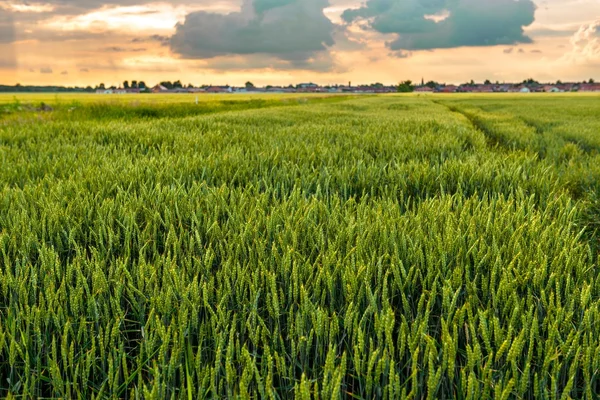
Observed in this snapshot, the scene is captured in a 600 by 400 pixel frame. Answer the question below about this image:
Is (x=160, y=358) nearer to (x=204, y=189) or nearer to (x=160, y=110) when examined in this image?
(x=204, y=189)

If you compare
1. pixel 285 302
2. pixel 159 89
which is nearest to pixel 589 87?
pixel 159 89

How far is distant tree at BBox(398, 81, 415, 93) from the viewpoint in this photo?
395ft

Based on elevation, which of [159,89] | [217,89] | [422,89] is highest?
[422,89]

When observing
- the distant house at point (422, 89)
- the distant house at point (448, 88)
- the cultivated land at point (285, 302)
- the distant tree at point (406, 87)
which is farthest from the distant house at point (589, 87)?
the cultivated land at point (285, 302)

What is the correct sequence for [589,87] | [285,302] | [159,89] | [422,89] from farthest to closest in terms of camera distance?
[422,89] → [589,87] → [159,89] → [285,302]

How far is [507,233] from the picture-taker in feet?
6.36

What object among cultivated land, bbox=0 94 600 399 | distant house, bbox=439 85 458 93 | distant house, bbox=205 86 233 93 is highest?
distant house, bbox=439 85 458 93

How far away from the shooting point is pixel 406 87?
12044 centimetres

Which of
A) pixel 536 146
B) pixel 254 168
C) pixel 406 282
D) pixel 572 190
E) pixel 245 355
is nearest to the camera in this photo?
pixel 245 355

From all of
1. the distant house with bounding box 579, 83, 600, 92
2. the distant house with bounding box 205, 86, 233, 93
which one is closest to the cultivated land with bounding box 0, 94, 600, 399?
the distant house with bounding box 205, 86, 233, 93

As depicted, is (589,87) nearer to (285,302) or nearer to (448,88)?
(448,88)

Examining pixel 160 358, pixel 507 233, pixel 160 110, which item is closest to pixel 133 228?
pixel 160 358

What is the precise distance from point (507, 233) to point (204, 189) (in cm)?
163

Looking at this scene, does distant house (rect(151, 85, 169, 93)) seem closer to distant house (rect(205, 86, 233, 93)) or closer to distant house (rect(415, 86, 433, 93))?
distant house (rect(205, 86, 233, 93))
